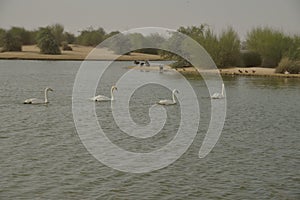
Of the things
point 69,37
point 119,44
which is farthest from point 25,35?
point 119,44

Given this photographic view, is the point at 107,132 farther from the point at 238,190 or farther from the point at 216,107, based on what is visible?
the point at 216,107

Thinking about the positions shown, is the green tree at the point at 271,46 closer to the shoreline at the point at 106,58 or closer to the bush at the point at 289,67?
the shoreline at the point at 106,58

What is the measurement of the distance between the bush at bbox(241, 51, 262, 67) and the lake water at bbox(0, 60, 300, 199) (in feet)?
91.2

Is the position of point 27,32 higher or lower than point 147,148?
higher

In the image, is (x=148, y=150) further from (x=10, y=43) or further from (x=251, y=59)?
(x=10, y=43)

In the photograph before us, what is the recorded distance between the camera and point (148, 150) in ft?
35.9

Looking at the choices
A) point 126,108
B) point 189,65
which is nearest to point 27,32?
point 189,65

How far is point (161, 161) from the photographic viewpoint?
1005 centimetres

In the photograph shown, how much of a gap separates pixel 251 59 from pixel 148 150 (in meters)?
35.8

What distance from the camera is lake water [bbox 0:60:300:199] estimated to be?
26.8 feet

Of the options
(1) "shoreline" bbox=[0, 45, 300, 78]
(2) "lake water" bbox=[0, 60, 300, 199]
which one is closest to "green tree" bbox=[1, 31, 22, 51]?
(1) "shoreline" bbox=[0, 45, 300, 78]

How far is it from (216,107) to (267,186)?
401 inches

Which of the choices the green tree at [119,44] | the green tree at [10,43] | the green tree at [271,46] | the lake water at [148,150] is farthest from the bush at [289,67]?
the green tree at [10,43]

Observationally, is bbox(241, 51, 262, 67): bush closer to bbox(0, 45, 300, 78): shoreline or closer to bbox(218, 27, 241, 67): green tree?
bbox(218, 27, 241, 67): green tree
